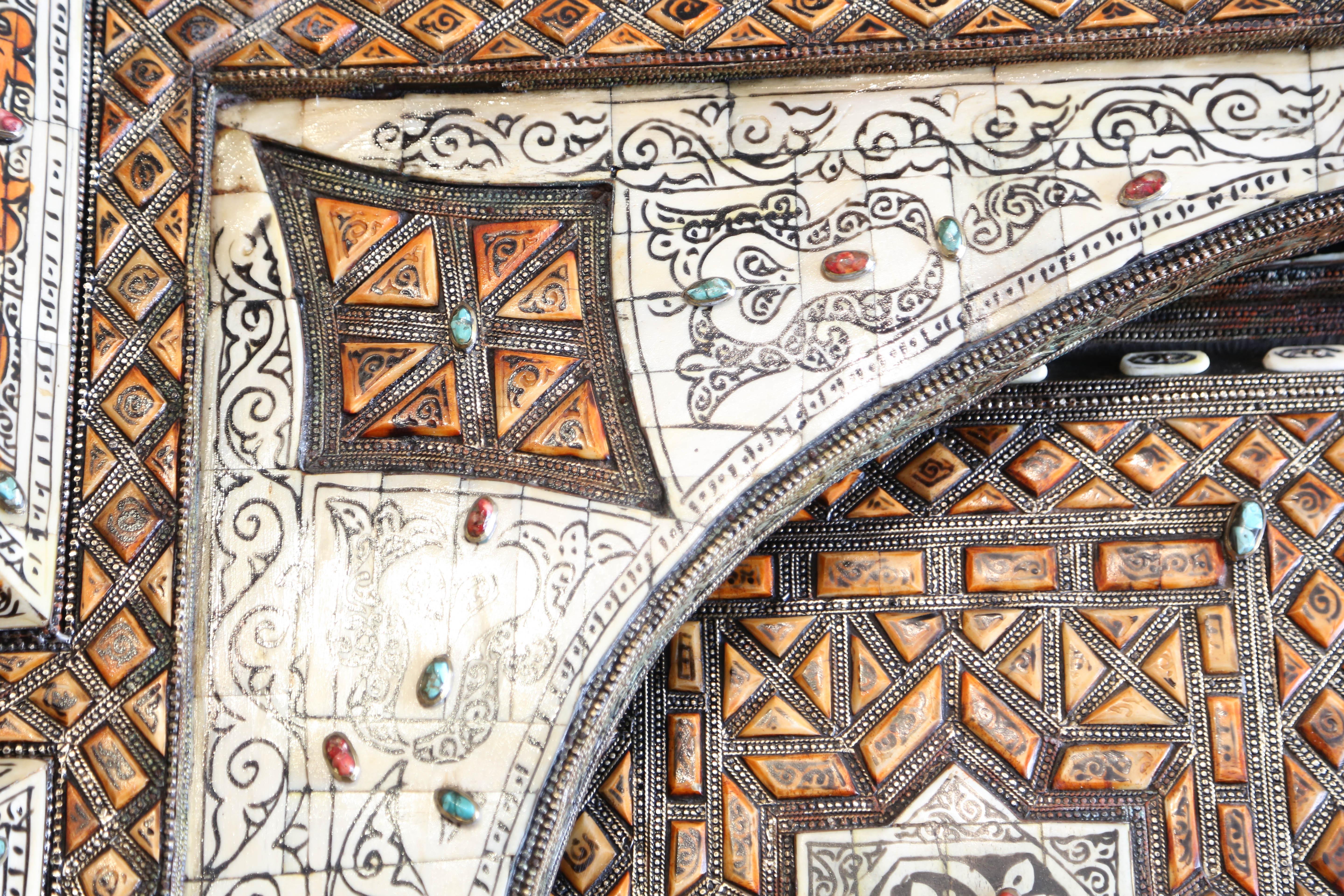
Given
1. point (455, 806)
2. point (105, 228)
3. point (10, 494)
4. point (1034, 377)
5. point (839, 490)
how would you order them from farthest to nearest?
point (839, 490), point (1034, 377), point (105, 228), point (455, 806), point (10, 494)

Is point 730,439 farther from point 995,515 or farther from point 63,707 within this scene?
point 63,707

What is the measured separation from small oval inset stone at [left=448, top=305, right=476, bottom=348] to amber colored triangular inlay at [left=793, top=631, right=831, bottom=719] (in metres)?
1.19

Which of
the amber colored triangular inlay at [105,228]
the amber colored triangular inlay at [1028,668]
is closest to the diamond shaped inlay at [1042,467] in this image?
the amber colored triangular inlay at [1028,668]

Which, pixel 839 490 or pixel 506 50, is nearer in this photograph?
pixel 506 50

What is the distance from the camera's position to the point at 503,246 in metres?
2.34

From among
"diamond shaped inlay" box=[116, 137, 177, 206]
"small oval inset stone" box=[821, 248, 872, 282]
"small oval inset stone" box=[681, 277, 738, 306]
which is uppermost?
"diamond shaped inlay" box=[116, 137, 177, 206]

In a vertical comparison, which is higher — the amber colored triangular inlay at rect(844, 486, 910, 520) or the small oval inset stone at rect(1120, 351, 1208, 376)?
the small oval inset stone at rect(1120, 351, 1208, 376)

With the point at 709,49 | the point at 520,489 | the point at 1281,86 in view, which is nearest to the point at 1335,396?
the point at 1281,86

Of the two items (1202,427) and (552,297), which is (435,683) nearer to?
(552,297)

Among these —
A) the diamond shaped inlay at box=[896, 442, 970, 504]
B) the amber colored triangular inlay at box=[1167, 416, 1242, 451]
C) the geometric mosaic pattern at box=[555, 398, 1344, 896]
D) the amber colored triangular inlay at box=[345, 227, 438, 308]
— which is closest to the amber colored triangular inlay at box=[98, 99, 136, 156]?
the amber colored triangular inlay at box=[345, 227, 438, 308]

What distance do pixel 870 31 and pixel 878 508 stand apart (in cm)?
117

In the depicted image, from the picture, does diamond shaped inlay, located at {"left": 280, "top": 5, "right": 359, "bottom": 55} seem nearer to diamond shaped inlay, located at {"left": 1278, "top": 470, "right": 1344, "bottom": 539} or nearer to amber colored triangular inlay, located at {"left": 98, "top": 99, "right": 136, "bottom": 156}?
amber colored triangular inlay, located at {"left": 98, "top": 99, "right": 136, "bottom": 156}

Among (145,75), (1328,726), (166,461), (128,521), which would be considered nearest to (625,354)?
(166,461)

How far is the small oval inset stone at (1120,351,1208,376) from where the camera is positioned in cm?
273
